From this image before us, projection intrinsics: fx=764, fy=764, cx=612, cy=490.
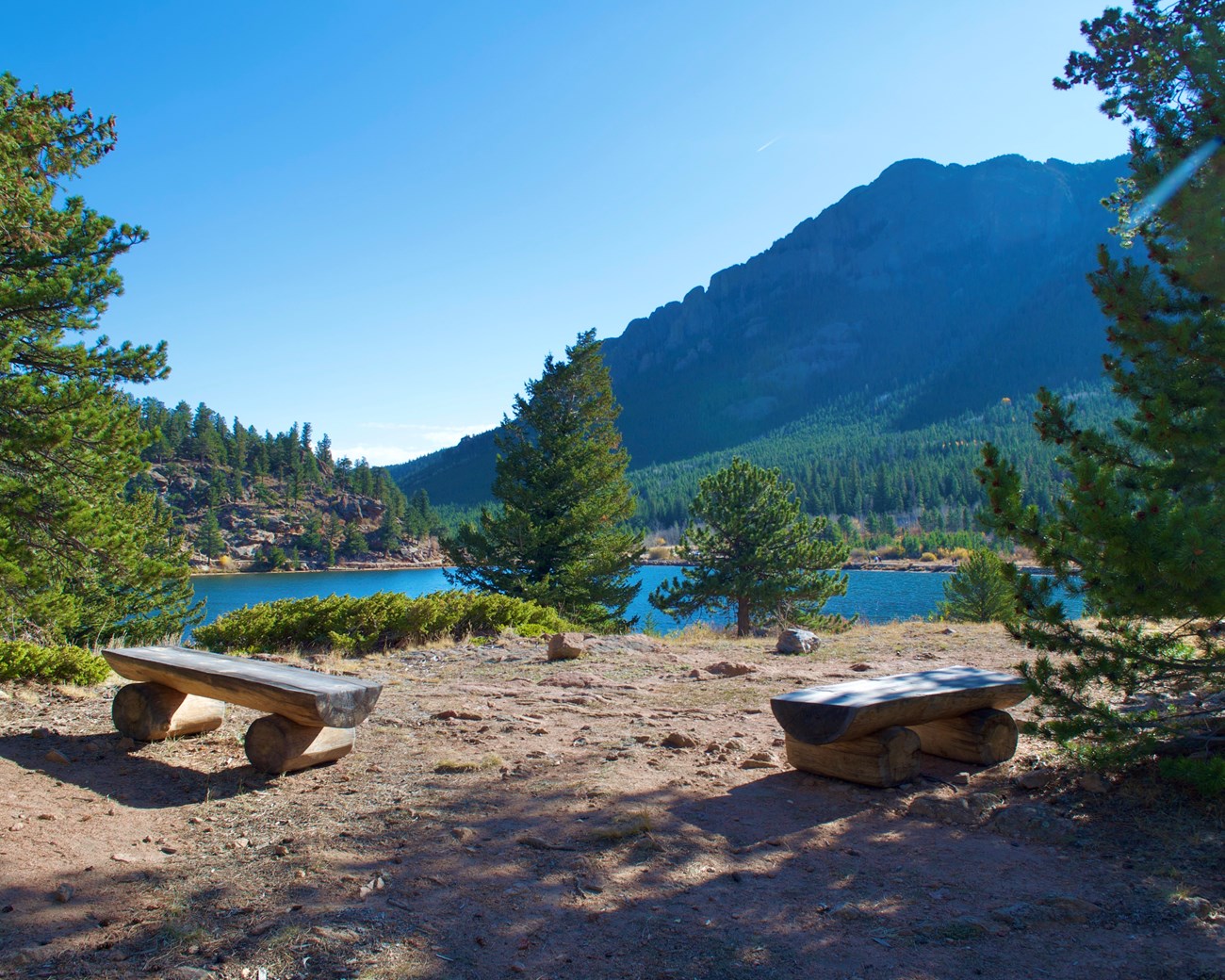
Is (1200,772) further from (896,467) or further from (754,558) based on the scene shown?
(896,467)

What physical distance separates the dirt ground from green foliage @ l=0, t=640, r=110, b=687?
1.27 metres

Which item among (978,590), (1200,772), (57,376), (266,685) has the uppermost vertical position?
(57,376)

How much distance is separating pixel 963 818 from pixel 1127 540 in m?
1.98

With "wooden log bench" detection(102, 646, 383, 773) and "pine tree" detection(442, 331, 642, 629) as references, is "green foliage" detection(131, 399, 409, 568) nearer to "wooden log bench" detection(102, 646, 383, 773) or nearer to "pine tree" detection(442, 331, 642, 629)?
"pine tree" detection(442, 331, 642, 629)

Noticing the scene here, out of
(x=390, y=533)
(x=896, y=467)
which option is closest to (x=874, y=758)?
(x=390, y=533)

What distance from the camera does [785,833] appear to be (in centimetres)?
454

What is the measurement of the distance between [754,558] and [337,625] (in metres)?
13.6

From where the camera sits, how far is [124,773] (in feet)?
18.2

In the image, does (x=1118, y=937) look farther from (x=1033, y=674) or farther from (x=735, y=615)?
(x=735, y=615)

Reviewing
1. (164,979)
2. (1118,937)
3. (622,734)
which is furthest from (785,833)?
(164,979)

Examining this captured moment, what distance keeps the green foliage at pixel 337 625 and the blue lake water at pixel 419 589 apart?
77.3ft

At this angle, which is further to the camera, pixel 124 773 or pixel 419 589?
pixel 419 589

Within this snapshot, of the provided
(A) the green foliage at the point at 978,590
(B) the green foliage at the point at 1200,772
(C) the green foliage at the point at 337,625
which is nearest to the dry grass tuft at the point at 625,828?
(B) the green foliage at the point at 1200,772

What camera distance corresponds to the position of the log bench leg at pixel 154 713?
20.3 feet
